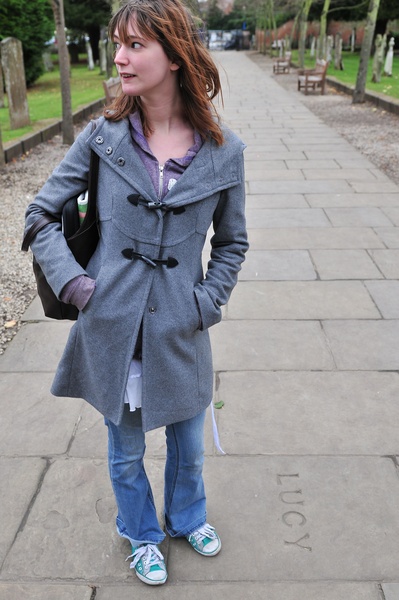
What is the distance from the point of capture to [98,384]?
193cm

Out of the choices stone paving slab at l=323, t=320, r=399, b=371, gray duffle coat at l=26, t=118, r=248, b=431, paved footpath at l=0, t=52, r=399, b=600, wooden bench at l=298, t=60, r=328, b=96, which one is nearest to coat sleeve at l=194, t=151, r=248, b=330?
gray duffle coat at l=26, t=118, r=248, b=431

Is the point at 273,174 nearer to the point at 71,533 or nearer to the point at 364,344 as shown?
the point at 364,344

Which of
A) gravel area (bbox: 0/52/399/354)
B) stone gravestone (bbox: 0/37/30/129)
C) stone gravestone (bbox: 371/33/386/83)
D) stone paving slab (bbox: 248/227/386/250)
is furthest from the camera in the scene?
stone gravestone (bbox: 371/33/386/83)

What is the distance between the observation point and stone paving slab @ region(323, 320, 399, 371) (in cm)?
360

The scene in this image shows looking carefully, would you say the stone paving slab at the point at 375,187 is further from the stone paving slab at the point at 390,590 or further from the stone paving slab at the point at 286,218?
the stone paving slab at the point at 390,590

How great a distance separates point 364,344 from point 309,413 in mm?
887

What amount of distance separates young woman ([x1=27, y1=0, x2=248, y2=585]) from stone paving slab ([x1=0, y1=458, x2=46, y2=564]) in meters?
0.79

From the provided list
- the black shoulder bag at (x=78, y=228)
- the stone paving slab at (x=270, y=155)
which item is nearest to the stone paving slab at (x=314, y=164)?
the stone paving slab at (x=270, y=155)

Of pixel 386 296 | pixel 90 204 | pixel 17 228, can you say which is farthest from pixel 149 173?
pixel 17 228

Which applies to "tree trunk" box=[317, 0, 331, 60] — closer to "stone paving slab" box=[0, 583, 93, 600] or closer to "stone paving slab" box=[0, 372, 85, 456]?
"stone paving slab" box=[0, 372, 85, 456]

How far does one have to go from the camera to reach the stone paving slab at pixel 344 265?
4891mm

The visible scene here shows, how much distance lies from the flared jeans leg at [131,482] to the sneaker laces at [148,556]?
0.02m

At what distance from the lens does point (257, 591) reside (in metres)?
2.14

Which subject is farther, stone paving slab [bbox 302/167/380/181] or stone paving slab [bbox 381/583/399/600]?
stone paving slab [bbox 302/167/380/181]
